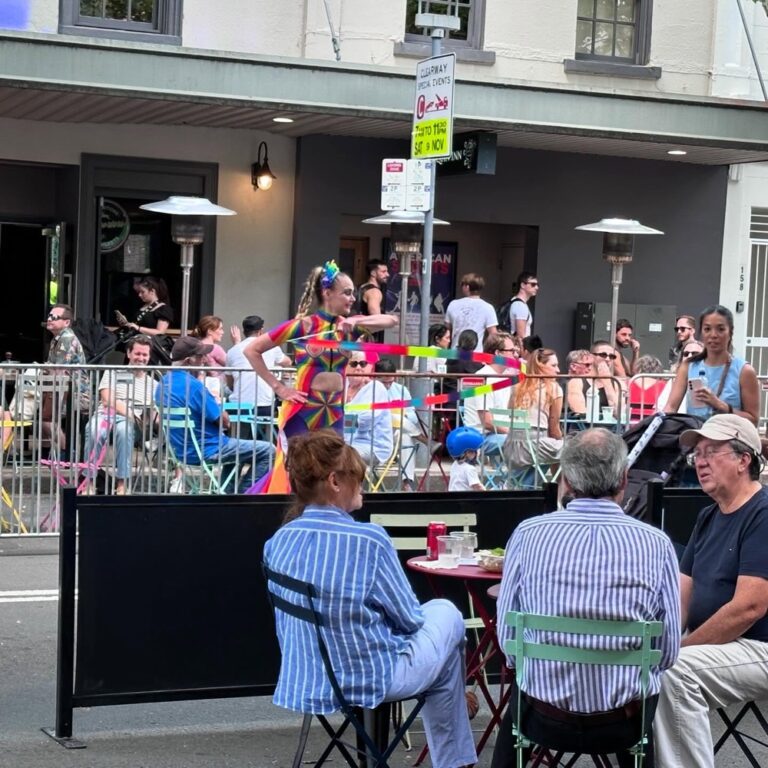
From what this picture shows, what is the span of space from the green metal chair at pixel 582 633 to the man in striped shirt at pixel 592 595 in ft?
0.09

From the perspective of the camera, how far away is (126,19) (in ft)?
52.0

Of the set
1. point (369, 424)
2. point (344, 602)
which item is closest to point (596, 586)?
point (344, 602)

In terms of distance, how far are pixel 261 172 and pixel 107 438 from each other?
6582 mm

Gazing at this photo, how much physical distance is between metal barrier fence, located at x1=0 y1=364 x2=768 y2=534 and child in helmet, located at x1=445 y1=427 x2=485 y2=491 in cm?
14

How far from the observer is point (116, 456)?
11.1 meters

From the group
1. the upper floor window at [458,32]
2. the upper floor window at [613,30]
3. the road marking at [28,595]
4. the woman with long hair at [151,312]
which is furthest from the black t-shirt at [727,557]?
the upper floor window at [613,30]

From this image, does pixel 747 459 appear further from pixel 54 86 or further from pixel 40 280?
pixel 40 280

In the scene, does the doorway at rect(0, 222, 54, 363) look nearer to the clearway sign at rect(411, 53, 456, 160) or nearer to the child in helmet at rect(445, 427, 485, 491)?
the clearway sign at rect(411, 53, 456, 160)

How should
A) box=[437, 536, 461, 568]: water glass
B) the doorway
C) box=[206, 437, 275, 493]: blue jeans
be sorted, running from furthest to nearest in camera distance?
the doorway < box=[206, 437, 275, 493]: blue jeans < box=[437, 536, 461, 568]: water glass

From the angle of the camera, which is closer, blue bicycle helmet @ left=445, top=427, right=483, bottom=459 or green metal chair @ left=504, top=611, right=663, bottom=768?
green metal chair @ left=504, top=611, right=663, bottom=768

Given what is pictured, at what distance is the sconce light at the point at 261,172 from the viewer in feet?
55.5

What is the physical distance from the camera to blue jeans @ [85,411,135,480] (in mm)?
10984

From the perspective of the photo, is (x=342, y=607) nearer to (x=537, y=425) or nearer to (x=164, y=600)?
(x=164, y=600)

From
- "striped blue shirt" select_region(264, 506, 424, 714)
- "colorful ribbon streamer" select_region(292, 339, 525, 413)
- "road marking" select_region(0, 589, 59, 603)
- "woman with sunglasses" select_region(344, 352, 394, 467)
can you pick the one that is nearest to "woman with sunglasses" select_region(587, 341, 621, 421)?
"colorful ribbon streamer" select_region(292, 339, 525, 413)
